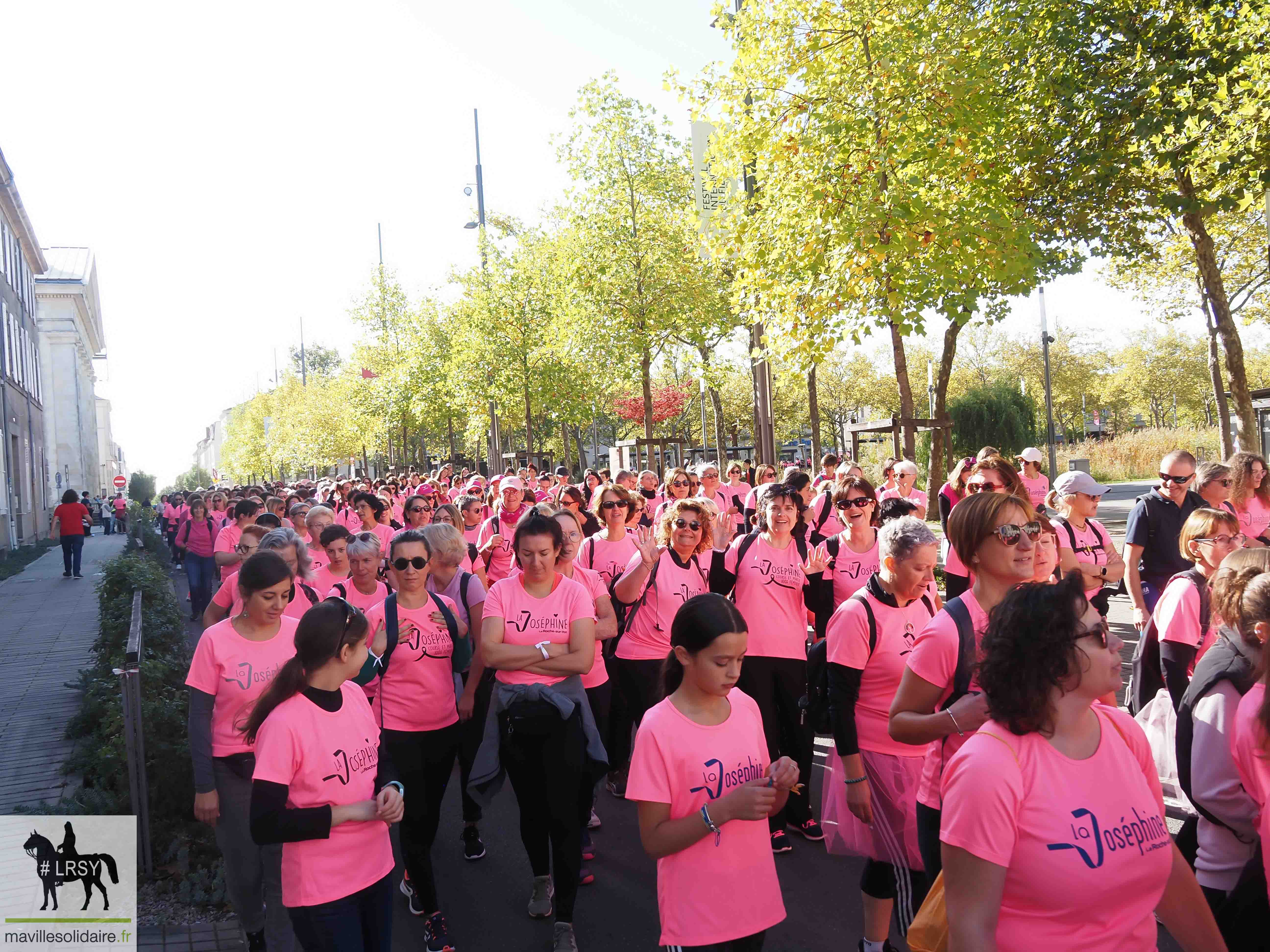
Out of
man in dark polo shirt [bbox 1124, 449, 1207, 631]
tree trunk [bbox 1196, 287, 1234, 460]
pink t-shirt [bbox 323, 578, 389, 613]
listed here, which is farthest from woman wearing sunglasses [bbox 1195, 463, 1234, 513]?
tree trunk [bbox 1196, 287, 1234, 460]

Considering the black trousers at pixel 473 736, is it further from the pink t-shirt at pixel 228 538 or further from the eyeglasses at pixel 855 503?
the pink t-shirt at pixel 228 538

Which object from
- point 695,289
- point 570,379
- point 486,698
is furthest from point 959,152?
point 570,379

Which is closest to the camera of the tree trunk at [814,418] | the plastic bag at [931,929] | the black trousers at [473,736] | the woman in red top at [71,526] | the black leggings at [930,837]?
the plastic bag at [931,929]

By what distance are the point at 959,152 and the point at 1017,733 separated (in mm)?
12335

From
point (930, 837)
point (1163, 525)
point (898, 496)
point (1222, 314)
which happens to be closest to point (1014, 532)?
point (930, 837)

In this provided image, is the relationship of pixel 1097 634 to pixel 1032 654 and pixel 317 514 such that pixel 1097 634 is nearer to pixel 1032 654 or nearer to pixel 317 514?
Answer: pixel 1032 654

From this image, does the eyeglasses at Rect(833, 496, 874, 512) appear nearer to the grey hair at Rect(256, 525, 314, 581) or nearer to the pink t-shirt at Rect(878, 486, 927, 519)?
the pink t-shirt at Rect(878, 486, 927, 519)

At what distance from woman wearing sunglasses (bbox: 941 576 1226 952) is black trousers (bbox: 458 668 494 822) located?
321 centimetres

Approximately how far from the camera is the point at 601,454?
8462cm

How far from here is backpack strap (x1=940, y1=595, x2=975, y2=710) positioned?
3170 millimetres

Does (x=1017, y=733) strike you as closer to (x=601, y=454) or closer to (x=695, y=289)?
(x=695, y=289)

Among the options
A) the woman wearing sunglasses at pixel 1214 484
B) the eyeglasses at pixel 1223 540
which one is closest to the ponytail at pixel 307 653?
the eyeglasses at pixel 1223 540

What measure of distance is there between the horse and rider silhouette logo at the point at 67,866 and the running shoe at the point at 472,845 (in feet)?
5.98

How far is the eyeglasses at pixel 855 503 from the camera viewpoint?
6184 mm
